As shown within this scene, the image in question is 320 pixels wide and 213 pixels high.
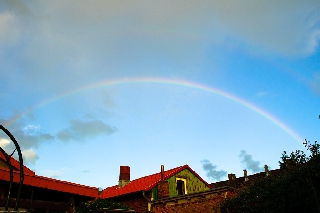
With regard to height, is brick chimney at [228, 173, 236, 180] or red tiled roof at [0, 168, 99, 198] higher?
brick chimney at [228, 173, 236, 180]

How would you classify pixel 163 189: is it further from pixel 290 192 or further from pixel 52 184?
pixel 52 184

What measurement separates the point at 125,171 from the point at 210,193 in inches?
459

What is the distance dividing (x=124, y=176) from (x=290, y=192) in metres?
17.2

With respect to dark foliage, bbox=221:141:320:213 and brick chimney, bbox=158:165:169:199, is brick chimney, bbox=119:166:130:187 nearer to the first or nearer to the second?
brick chimney, bbox=158:165:169:199

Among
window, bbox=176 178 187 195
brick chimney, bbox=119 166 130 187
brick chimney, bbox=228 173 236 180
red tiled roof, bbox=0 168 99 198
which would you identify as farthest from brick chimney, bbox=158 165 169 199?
brick chimney, bbox=228 173 236 180

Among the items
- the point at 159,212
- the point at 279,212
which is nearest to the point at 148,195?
the point at 159,212

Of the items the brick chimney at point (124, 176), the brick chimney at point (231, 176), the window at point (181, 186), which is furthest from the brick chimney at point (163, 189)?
the brick chimney at point (231, 176)

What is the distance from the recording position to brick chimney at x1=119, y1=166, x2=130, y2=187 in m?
25.4

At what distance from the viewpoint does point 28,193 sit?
9.47 metres

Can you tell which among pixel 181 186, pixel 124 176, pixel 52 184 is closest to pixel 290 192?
pixel 52 184

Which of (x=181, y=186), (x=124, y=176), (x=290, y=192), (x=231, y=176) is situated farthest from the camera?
(x=231, y=176)

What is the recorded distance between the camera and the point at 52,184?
844cm

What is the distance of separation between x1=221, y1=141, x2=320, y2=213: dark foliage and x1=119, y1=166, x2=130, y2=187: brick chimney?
1332 cm

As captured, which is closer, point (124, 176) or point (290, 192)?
point (290, 192)
